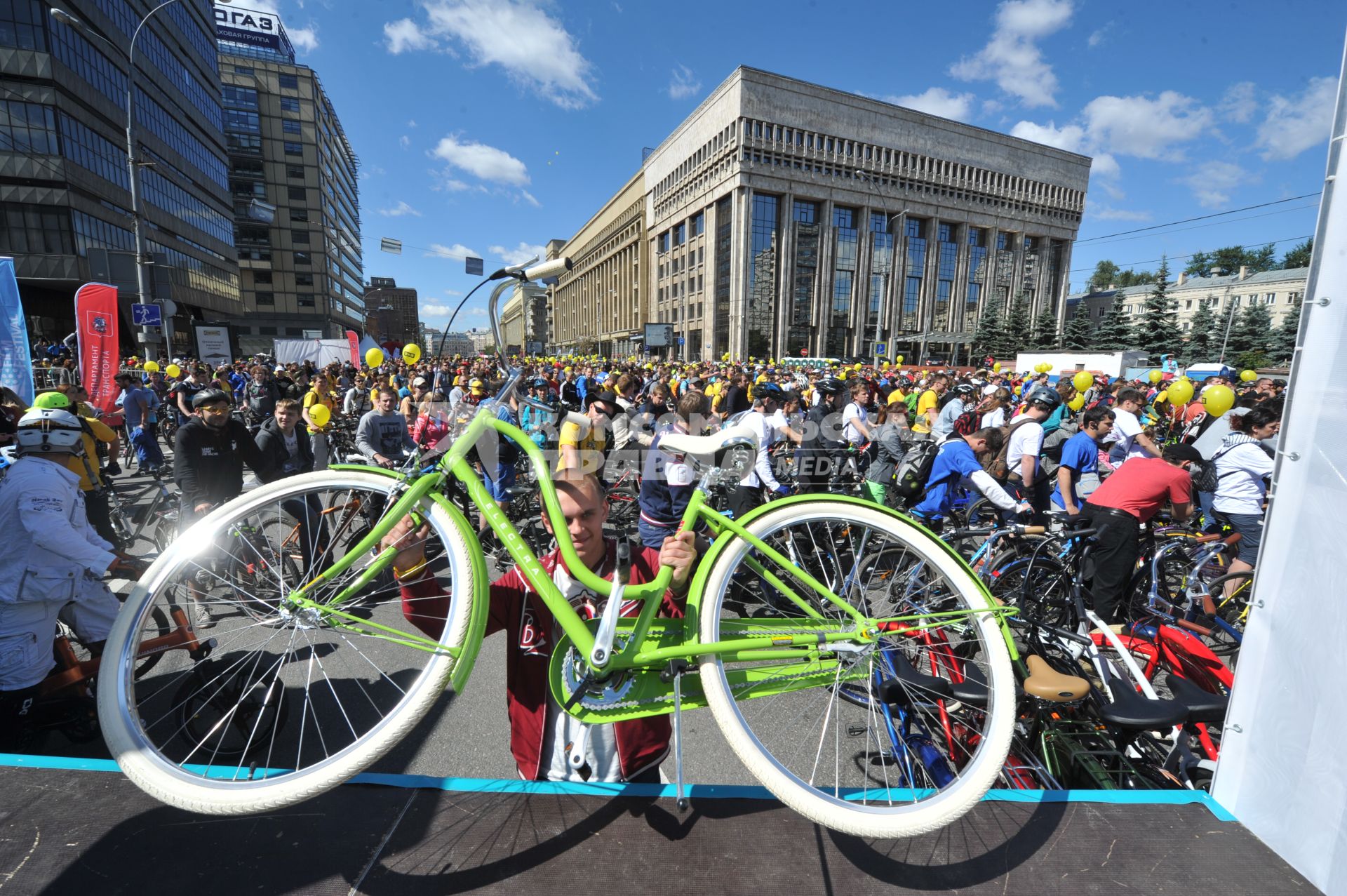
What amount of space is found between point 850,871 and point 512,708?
1.24 metres

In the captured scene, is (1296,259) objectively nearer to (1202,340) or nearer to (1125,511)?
(1202,340)

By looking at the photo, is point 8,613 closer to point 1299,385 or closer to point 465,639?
point 465,639

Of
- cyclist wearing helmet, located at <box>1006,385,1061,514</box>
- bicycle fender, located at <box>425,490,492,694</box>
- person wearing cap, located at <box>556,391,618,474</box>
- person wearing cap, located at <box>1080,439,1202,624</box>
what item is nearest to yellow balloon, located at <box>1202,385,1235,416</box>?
cyclist wearing helmet, located at <box>1006,385,1061,514</box>

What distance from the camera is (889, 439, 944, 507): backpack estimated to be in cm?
564

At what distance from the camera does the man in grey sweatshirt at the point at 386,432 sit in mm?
6984

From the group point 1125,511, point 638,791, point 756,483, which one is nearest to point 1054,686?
point 638,791

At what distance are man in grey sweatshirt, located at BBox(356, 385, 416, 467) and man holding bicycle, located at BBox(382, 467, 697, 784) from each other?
5.54 metres

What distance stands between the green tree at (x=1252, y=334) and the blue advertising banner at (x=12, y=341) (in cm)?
5734

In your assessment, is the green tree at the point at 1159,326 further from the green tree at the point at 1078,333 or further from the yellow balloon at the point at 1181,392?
the yellow balloon at the point at 1181,392

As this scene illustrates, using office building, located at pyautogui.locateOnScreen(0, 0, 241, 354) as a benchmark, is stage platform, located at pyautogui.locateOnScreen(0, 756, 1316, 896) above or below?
below

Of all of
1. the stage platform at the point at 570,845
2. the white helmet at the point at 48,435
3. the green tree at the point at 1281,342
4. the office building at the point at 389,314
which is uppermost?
the office building at the point at 389,314

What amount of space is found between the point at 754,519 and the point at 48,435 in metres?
3.62

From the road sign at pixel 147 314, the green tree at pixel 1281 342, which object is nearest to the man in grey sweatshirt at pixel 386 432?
the road sign at pixel 147 314

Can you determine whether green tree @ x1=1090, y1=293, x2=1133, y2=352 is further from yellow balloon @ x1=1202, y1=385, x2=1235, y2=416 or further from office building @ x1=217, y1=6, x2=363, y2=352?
office building @ x1=217, y1=6, x2=363, y2=352
